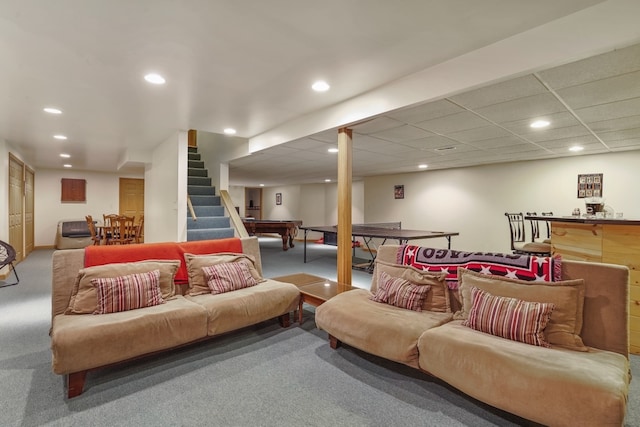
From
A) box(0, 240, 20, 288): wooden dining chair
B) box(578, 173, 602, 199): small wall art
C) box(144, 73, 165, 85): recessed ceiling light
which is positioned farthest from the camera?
box(578, 173, 602, 199): small wall art

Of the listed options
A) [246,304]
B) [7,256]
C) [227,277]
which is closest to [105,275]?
[227,277]

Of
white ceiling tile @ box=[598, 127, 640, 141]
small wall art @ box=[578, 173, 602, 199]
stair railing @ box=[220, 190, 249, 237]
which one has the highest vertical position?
white ceiling tile @ box=[598, 127, 640, 141]

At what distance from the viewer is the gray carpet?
5.72ft

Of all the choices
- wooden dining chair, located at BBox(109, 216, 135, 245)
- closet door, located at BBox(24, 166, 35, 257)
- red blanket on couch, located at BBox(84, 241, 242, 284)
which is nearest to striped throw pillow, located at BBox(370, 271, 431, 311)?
red blanket on couch, located at BBox(84, 241, 242, 284)

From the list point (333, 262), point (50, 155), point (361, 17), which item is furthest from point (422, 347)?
point (50, 155)

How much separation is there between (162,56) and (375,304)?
258 cm

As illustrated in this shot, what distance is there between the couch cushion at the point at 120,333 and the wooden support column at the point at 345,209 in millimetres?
1715

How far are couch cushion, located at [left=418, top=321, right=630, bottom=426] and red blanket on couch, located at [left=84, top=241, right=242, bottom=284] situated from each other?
2109mm

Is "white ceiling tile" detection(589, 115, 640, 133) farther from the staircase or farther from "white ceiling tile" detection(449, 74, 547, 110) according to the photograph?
the staircase

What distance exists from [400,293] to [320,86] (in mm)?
2065

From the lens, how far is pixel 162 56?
2412 mm

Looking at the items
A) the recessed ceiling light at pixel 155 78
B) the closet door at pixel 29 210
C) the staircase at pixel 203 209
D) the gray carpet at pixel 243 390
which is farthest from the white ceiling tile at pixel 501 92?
the closet door at pixel 29 210

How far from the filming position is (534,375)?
151 cm

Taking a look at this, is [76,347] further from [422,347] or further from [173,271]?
[422,347]
